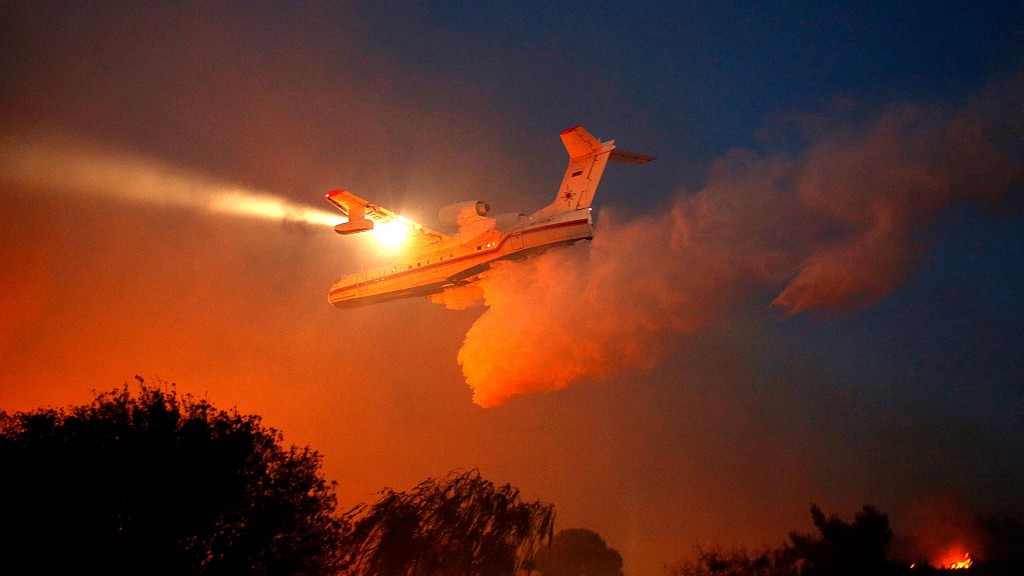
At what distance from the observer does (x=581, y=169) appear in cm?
2686

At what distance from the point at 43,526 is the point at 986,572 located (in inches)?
1284

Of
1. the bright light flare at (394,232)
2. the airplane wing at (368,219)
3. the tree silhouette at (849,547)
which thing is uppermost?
the bright light flare at (394,232)

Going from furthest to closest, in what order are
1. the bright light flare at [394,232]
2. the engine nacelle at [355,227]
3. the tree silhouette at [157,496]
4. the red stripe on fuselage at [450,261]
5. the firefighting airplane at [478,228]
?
the bright light flare at [394,232]
the engine nacelle at [355,227]
the firefighting airplane at [478,228]
the red stripe on fuselage at [450,261]
the tree silhouette at [157,496]

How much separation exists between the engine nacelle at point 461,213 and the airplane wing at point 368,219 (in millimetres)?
1099

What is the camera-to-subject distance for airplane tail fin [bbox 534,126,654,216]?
1044 inches

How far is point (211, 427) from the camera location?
76.0 feet

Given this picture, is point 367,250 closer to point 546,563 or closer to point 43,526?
point 43,526

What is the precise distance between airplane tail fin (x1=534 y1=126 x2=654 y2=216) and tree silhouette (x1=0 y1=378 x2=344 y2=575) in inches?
439

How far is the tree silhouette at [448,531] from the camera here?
25.8 meters

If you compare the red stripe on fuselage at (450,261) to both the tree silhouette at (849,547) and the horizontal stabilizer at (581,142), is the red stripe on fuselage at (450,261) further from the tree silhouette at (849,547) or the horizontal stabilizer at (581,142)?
the tree silhouette at (849,547)

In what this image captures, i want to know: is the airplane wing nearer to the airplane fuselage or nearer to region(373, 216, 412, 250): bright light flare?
region(373, 216, 412, 250): bright light flare

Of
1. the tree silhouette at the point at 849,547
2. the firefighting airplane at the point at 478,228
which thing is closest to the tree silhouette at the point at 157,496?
the firefighting airplane at the point at 478,228

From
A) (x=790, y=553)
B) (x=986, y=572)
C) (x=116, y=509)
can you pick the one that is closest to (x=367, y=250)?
(x=116, y=509)

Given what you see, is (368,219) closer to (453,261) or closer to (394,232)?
(394,232)
